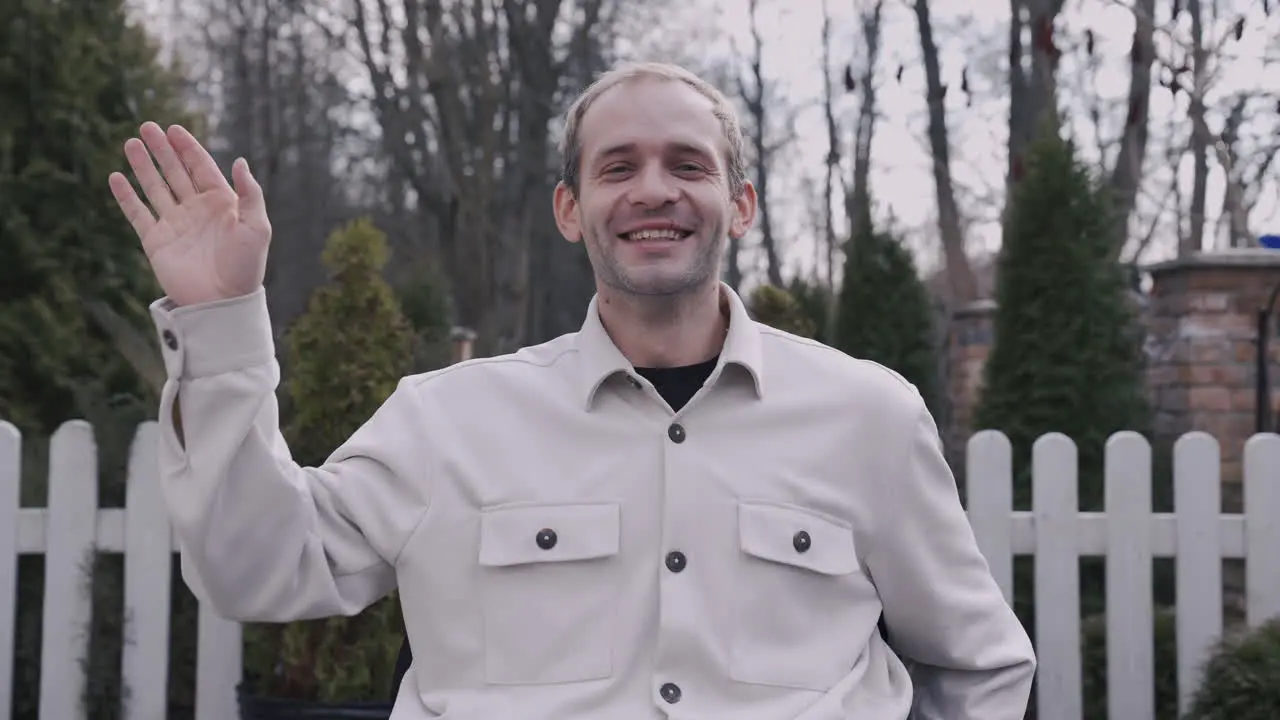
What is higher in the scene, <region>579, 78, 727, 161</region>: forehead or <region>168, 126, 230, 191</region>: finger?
<region>579, 78, 727, 161</region>: forehead

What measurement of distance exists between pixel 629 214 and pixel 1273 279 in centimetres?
454

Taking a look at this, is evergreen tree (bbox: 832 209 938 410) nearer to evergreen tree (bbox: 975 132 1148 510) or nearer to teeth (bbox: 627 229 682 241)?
evergreen tree (bbox: 975 132 1148 510)

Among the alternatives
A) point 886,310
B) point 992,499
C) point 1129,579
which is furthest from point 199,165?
point 886,310

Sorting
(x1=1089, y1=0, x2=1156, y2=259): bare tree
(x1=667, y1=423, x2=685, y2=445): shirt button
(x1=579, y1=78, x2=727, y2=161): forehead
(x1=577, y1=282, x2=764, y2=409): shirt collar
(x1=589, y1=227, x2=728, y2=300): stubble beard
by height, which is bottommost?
(x1=667, y1=423, x2=685, y2=445): shirt button

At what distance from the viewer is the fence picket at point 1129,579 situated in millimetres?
3900

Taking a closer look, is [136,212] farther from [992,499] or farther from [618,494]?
[992,499]

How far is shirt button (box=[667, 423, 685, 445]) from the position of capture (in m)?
1.90

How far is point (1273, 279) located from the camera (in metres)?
5.58

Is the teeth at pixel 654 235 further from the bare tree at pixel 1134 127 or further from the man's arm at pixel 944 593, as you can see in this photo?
the bare tree at pixel 1134 127

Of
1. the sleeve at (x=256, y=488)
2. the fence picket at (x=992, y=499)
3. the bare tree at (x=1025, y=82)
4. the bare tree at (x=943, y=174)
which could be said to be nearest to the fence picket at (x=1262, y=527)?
the fence picket at (x=992, y=499)

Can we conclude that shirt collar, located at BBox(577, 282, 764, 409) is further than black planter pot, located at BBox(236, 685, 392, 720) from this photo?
No

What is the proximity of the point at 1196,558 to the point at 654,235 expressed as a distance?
8.79 ft

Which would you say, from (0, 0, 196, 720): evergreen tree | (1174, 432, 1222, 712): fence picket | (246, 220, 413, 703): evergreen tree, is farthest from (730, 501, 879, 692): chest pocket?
(0, 0, 196, 720): evergreen tree

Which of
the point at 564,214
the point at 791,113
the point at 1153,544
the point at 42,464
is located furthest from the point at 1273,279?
the point at 791,113
